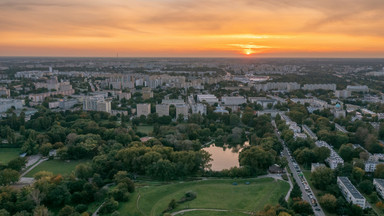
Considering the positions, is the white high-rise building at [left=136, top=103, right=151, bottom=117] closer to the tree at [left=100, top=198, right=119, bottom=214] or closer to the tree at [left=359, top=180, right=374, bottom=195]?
the tree at [left=100, top=198, right=119, bottom=214]

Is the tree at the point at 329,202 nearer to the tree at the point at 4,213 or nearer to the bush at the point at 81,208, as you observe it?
the bush at the point at 81,208

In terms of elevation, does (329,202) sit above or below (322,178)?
below

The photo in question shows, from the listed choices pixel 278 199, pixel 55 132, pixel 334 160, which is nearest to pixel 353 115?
pixel 334 160

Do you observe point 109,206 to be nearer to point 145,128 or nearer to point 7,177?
point 7,177

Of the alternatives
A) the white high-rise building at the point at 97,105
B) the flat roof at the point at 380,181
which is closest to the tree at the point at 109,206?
the flat roof at the point at 380,181

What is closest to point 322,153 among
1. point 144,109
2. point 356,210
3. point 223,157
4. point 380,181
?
point 380,181

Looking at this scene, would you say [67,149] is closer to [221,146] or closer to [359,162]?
[221,146]
